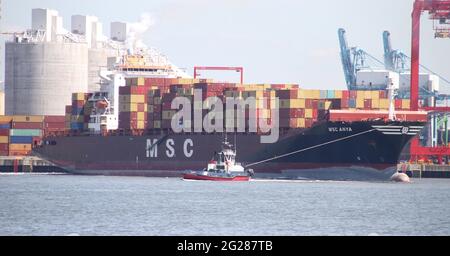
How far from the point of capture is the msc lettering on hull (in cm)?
8425

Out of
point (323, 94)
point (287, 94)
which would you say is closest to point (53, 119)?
point (287, 94)

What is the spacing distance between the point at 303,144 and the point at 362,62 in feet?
175

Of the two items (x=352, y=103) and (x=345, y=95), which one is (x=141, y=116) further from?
(x=352, y=103)

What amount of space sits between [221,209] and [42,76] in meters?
88.0

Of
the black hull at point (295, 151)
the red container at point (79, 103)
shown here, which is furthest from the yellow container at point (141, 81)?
the red container at point (79, 103)

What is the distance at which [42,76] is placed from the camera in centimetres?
13525

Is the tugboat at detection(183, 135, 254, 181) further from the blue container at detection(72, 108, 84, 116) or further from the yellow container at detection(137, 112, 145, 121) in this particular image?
the blue container at detection(72, 108, 84, 116)

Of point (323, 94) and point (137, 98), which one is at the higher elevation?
point (323, 94)

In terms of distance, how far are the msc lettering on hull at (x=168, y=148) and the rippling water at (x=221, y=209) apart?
37.3ft

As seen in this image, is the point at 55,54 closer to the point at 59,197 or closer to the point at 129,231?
the point at 59,197

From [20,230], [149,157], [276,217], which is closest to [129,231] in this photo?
[20,230]

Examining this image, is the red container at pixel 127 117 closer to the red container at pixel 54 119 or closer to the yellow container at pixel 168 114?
the yellow container at pixel 168 114

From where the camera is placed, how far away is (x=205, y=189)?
66375 millimetres

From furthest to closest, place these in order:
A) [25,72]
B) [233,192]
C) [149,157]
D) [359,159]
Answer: [25,72]
[149,157]
[359,159]
[233,192]
